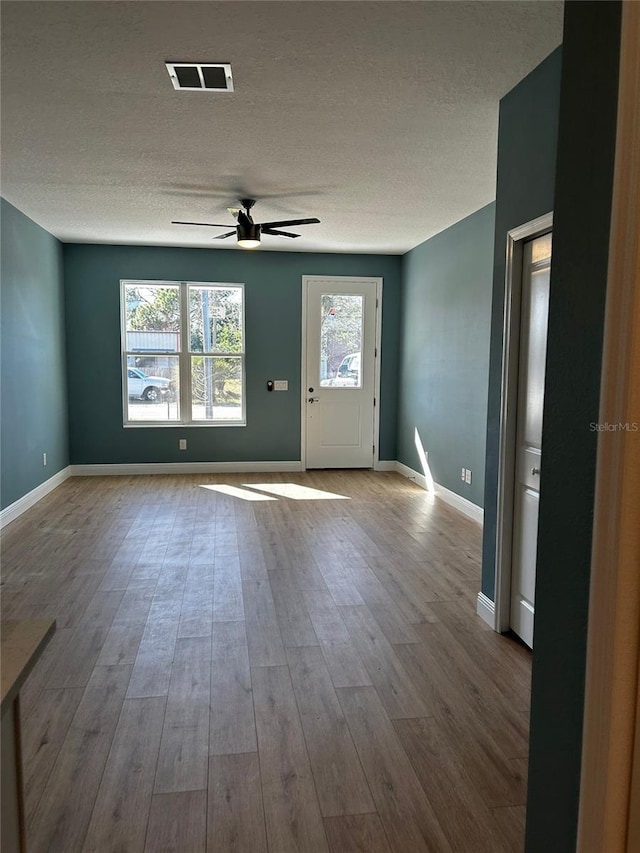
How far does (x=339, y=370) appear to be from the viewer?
7324 millimetres

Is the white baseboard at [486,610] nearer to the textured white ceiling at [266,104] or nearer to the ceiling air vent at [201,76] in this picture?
the textured white ceiling at [266,104]

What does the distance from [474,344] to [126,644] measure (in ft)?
12.4

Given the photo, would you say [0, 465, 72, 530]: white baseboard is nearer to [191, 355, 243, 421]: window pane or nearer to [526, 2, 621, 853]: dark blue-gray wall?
[191, 355, 243, 421]: window pane

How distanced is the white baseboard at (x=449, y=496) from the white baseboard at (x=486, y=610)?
5.44 feet

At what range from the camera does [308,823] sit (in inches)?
68.5

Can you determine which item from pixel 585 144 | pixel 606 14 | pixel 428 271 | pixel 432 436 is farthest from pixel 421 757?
pixel 428 271

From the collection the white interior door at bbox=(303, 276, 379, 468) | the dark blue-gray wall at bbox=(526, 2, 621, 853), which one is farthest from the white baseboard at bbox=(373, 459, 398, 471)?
the dark blue-gray wall at bbox=(526, 2, 621, 853)

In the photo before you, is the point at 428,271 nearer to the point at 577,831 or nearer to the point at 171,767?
the point at 171,767

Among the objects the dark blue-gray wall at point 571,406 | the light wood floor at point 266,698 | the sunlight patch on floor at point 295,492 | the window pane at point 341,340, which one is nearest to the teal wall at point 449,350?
the window pane at point 341,340

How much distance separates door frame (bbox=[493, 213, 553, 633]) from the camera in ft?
9.45

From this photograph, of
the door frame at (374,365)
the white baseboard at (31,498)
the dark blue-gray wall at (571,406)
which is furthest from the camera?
the door frame at (374,365)

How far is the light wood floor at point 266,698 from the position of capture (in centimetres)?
175

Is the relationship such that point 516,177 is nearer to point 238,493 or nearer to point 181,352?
point 238,493

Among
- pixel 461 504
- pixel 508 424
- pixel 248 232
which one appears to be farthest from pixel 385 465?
pixel 508 424
